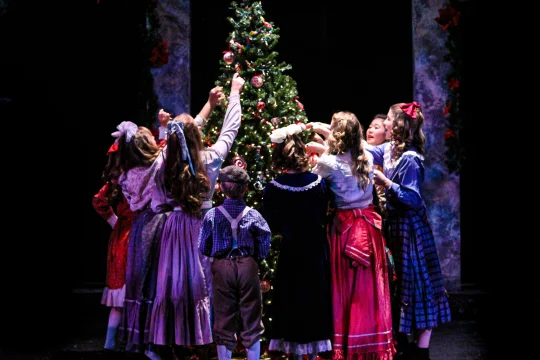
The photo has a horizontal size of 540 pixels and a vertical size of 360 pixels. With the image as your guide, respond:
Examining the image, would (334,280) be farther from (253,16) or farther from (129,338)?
(253,16)

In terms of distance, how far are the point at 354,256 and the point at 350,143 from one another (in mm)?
702

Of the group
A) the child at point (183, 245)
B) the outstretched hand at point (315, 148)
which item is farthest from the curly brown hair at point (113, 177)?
the outstretched hand at point (315, 148)

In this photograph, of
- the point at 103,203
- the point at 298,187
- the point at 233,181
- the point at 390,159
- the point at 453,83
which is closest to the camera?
the point at 233,181

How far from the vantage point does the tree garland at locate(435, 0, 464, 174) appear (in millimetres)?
7141

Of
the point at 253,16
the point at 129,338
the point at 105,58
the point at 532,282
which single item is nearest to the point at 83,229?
the point at 105,58

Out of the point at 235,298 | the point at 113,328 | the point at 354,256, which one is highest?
the point at 354,256

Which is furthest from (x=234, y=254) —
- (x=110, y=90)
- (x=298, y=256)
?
(x=110, y=90)

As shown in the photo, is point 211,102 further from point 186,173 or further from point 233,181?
point 233,181

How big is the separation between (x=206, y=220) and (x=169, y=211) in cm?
49

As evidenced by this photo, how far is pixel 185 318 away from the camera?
501 centimetres

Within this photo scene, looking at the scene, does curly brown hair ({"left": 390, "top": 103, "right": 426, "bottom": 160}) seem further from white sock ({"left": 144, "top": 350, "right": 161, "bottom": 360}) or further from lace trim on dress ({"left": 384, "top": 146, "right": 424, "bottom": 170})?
white sock ({"left": 144, "top": 350, "right": 161, "bottom": 360})

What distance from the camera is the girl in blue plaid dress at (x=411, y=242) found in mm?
5148

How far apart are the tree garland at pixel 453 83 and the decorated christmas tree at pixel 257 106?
2133 mm

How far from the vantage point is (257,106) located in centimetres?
548
